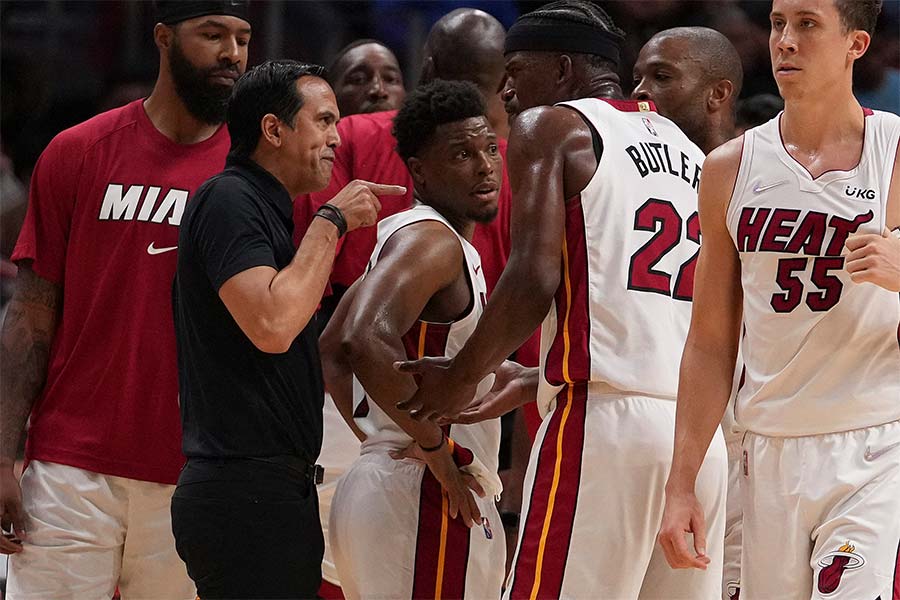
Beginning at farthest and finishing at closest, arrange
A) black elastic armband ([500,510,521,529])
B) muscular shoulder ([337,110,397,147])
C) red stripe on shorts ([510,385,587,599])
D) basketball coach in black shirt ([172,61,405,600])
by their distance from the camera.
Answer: muscular shoulder ([337,110,397,147]) < black elastic armband ([500,510,521,529]) < red stripe on shorts ([510,385,587,599]) < basketball coach in black shirt ([172,61,405,600])

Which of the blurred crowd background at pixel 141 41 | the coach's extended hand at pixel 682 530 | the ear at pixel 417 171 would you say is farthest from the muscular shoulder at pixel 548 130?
the blurred crowd background at pixel 141 41

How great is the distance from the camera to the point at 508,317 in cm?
397

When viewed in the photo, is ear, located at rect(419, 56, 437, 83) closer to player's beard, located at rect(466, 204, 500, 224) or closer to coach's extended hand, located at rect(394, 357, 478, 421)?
player's beard, located at rect(466, 204, 500, 224)

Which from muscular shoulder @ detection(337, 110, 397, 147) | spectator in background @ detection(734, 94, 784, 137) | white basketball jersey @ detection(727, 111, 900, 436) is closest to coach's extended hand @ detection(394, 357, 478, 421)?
white basketball jersey @ detection(727, 111, 900, 436)

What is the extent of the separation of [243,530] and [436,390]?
76 cm

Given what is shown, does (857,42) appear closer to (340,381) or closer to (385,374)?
(385,374)

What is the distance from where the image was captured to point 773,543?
3.59m

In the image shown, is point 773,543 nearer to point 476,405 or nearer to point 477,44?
point 476,405

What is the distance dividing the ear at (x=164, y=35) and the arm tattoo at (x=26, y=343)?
98cm

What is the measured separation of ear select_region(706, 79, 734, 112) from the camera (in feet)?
17.7

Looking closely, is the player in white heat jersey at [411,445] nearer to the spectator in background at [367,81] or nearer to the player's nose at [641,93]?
the player's nose at [641,93]

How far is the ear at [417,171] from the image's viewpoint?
489 cm

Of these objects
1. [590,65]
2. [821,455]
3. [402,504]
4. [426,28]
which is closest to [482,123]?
[590,65]

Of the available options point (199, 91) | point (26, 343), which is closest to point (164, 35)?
point (199, 91)
